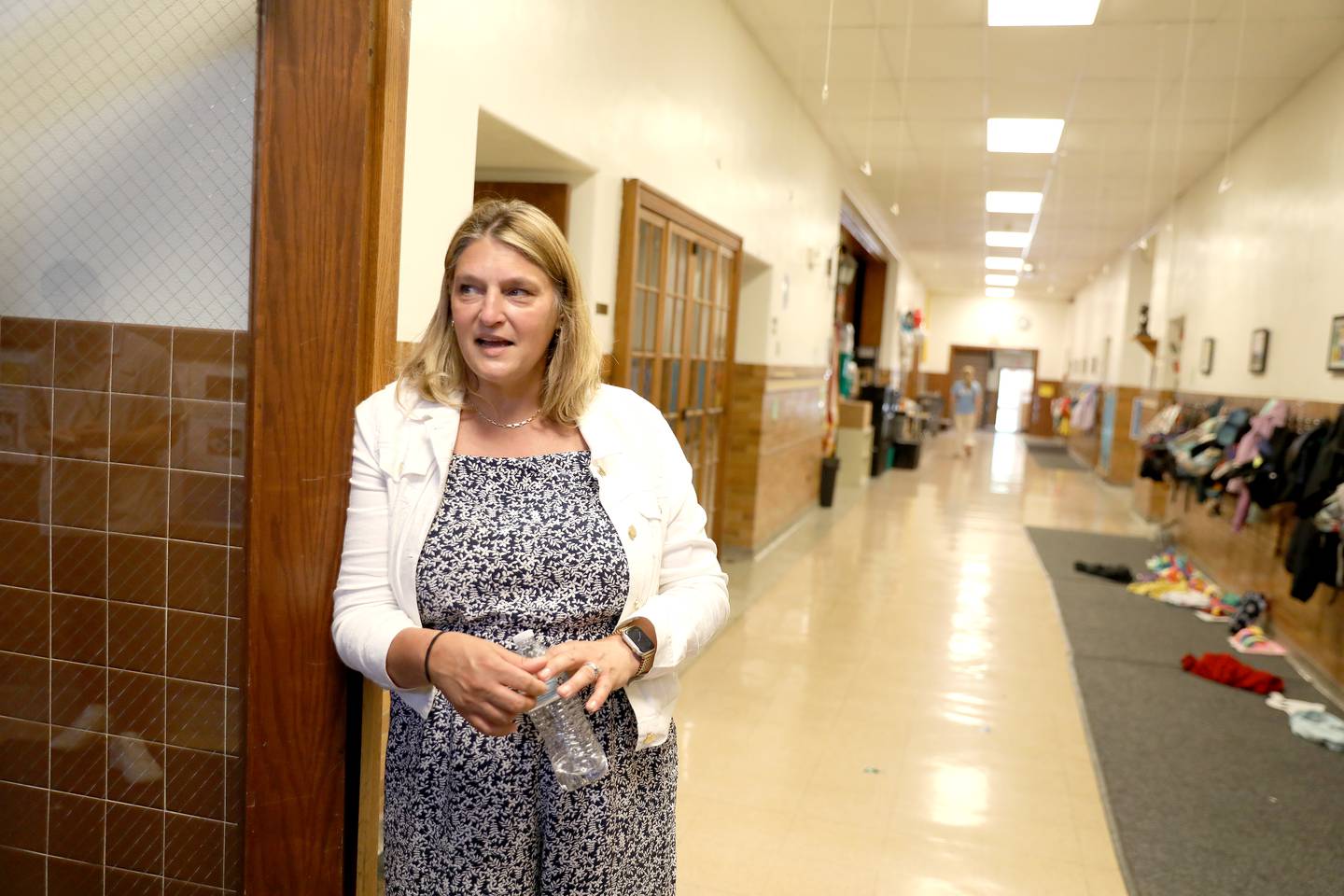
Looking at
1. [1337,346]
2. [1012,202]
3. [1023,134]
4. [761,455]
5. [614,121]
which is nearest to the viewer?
[614,121]

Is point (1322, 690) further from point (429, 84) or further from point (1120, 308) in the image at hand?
point (1120, 308)

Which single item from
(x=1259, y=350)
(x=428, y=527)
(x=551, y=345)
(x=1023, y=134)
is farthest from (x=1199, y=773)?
(x=1023, y=134)

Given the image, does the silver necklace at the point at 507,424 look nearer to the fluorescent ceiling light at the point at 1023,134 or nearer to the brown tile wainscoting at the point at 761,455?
the brown tile wainscoting at the point at 761,455

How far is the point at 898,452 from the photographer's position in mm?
15219

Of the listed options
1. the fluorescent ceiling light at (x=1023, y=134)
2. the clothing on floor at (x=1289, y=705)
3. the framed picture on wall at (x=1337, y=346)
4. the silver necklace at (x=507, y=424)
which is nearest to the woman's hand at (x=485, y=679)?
the silver necklace at (x=507, y=424)

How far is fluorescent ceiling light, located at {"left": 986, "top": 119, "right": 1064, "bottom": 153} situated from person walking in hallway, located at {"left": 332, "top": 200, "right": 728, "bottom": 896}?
24.4ft

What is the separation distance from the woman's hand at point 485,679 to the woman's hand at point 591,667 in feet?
0.08

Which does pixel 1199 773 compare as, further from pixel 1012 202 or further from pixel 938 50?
pixel 1012 202

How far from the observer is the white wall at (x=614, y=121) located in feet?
9.86

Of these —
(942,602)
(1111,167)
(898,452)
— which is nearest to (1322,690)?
(942,602)

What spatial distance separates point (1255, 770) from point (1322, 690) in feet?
4.99

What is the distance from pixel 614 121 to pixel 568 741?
11.0 ft

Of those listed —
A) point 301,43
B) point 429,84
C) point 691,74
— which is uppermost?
point 691,74

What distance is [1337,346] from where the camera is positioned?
5.50 metres
